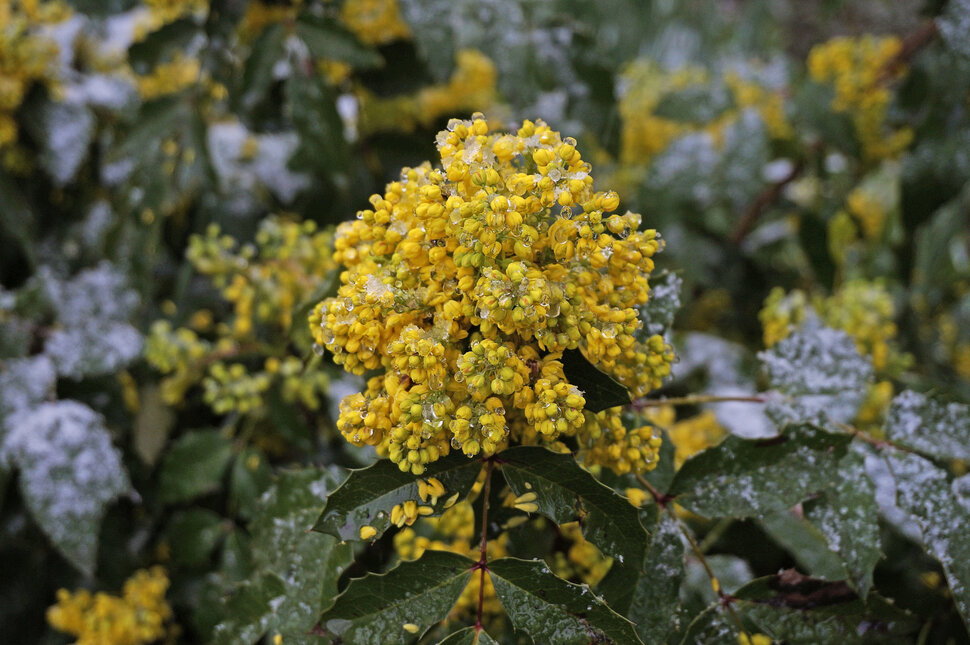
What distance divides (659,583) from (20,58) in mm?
1944

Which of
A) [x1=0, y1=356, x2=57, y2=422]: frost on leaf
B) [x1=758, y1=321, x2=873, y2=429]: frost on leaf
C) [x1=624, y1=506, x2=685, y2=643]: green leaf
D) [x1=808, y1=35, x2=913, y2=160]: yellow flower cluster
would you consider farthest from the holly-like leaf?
[x1=808, y1=35, x2=913, y2=160]: yellow flower cluster

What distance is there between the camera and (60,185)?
6.25 ft

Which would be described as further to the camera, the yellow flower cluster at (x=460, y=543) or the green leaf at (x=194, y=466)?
the green leaf at (x=194, y=466)

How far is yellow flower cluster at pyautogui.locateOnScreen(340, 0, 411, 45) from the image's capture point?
177 centimetres

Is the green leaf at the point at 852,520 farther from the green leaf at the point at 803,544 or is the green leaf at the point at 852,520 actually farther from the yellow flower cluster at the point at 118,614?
the yellow flower cluster at the point at 118,614

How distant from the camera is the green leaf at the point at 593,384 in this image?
2.63 feet

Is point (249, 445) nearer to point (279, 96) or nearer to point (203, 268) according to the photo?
point (203, 268)

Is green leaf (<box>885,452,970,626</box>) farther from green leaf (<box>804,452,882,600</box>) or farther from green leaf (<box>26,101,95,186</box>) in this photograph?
green leaf (<box>26,101,95,186</box>)

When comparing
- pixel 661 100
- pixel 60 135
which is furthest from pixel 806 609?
pixel 60 135

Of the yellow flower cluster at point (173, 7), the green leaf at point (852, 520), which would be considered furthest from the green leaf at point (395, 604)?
the yellow flower cluster at point (173, 7)

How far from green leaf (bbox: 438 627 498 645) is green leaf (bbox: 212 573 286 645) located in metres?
0.29

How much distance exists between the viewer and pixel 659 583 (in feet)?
3.05

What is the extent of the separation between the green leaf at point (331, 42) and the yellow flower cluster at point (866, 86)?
5.08ft

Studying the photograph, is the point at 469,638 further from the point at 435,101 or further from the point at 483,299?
the point at 435,101
